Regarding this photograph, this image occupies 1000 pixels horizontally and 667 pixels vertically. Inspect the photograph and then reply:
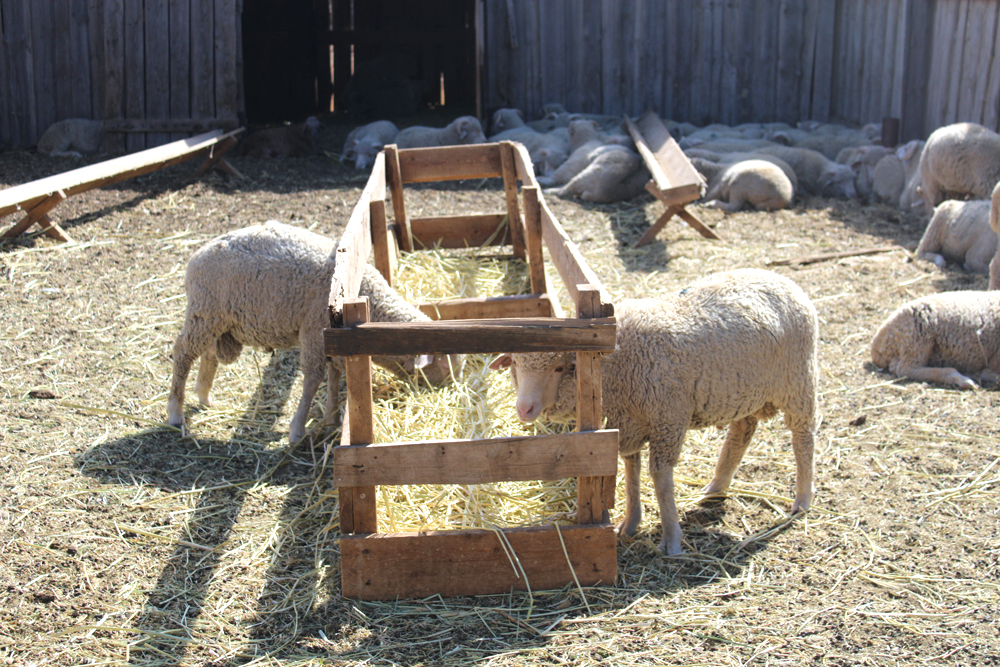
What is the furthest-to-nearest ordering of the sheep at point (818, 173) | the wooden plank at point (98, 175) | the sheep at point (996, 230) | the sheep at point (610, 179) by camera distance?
the sheep at point (818, 173) → the sheep at point (610, 179) → the wooden plank at point (98, 175) → the sheep at point (996, 230)

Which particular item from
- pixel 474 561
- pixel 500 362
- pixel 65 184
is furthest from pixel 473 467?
pixel 65 184

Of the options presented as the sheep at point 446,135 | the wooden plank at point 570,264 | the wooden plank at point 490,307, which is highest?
the sheep at point 446,135

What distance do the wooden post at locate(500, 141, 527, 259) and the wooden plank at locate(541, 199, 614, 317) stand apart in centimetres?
198

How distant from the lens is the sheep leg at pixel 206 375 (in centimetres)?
566

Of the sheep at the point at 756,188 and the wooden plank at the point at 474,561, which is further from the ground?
the sheep at the point at 756,188

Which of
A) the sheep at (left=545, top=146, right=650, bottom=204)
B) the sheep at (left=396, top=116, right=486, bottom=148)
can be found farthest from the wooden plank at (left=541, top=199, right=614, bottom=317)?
the sheep at (left=396, top=116, right=486, bottom=148)

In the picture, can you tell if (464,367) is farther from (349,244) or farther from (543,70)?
(543,70)

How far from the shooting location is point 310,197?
10.9 m

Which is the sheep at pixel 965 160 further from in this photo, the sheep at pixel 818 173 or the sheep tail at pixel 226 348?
the sheep tail at pixel 226 348

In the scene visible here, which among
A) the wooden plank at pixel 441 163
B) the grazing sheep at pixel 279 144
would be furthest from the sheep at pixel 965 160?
the grazing sheep at pixel 279 144

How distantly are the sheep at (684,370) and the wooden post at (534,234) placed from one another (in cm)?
216

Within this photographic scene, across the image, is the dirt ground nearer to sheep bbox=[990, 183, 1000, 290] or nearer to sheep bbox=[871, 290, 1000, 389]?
sheep bbox=[871, 290, 1000, 389]

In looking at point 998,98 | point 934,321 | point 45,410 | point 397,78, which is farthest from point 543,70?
point 45,410

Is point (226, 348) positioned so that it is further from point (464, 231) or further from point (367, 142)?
point (367, 142)
